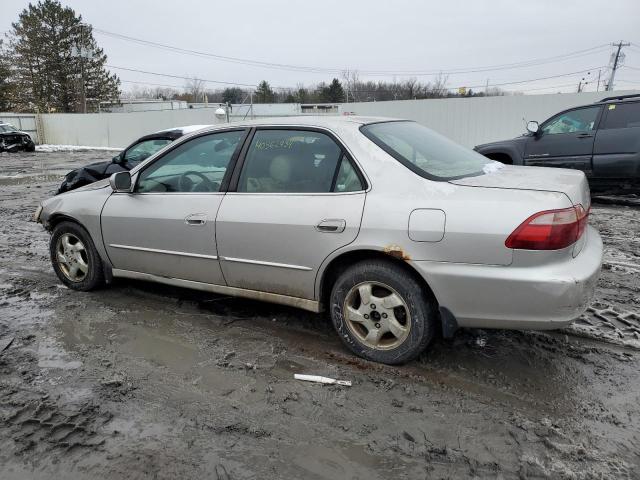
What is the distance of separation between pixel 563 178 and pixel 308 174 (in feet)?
5.55

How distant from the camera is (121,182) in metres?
4.09

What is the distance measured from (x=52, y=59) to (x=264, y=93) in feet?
86.7

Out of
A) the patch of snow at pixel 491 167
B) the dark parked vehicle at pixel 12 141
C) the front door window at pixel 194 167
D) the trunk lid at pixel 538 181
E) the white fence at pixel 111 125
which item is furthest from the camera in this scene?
A: the dark parked vehicle at pixel 12 141

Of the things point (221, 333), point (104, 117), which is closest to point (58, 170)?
point (104, 117)

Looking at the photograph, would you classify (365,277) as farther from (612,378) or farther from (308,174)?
(612,378)

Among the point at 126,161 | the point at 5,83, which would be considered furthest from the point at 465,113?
the point at 5,83

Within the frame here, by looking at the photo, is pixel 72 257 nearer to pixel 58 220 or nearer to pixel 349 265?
pixel 58 220

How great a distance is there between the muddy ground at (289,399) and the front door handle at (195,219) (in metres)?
0.85

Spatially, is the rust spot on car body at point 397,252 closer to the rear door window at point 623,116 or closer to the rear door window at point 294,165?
the rear door window at point 294,165

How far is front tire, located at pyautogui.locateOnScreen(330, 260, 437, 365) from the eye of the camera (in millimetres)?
2996

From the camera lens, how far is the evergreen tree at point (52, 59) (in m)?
47.2

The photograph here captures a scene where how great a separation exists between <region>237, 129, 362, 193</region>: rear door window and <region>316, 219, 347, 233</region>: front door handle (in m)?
0.23

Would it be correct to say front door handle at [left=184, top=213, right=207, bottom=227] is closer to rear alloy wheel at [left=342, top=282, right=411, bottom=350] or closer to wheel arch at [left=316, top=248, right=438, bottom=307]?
wheel arch at [left=316, top=248, right=438, bottom=307]

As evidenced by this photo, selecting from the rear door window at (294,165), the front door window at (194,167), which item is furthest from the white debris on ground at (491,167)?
the front door window at (194,167)
